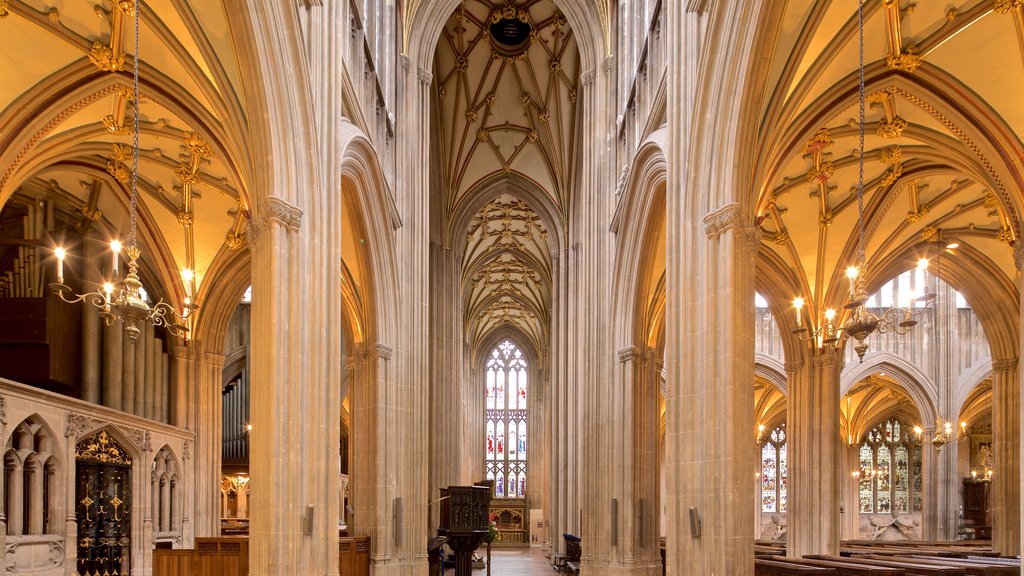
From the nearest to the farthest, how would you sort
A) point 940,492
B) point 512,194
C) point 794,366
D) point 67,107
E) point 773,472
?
1. point 67,107
2. point 794,366
3. point 940,492
4. point 512,194
5. point 773,472

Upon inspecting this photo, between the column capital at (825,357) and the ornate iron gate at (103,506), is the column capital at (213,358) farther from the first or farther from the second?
the column capital at (825,357)

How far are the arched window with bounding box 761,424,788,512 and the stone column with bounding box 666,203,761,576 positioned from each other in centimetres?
2837

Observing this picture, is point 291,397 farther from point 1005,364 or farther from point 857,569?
point 1005,364

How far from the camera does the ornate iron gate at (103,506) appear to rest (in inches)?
551

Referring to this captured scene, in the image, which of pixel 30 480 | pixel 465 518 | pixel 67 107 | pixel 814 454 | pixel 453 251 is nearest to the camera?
pixel 30 480

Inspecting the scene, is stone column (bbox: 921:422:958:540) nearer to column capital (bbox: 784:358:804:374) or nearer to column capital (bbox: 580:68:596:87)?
column capital (bbox: 784:358:804:374)

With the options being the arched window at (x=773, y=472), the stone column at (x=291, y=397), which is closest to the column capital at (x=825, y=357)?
the stone column at (x=291, y=397)

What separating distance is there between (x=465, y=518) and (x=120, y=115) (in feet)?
27.5

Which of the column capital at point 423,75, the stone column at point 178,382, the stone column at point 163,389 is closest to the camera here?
the stone column at point 163,389

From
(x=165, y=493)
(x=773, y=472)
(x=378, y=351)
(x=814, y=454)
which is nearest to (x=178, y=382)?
(x=165, y=493)

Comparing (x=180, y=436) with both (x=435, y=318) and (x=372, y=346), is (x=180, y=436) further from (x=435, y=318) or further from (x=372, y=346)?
(x=435, y=318)

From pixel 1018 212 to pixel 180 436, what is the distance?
15.5 meters

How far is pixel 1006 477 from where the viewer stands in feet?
59.7

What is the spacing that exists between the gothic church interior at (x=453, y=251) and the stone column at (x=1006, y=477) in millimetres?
69
